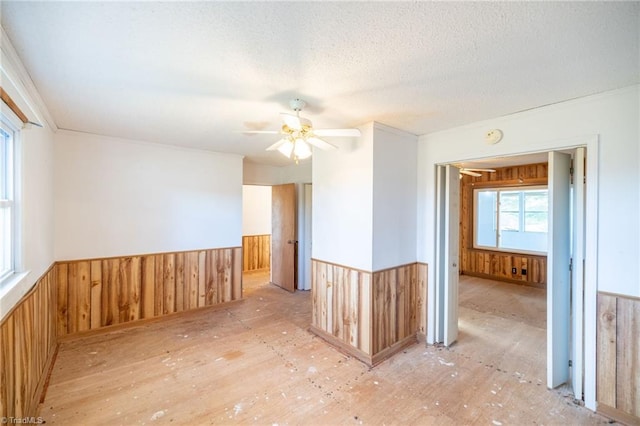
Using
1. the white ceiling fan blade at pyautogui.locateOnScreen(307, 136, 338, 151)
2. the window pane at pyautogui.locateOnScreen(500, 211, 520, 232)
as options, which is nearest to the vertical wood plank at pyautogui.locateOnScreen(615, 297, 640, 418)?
the white ceiling fan blade at pyautogui.locateOnScreen(307, 136, 338, 151)

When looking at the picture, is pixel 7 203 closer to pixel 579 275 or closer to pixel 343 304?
pixel 343 304

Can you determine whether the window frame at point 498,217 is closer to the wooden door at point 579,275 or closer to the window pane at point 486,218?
the window pane at point 486,218

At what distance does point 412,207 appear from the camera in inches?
120

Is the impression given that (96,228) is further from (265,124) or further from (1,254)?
(265,124)

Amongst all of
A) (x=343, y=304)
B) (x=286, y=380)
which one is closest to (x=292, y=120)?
(x=343, y=304)

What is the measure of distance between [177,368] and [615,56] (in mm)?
3890

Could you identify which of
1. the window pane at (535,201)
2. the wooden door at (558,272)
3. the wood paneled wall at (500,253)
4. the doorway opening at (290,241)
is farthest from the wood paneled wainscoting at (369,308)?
the window pane at (535,201)

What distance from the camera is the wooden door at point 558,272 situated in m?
2.24

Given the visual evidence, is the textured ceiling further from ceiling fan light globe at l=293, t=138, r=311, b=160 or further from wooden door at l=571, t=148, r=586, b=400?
wooden door at l=571, t=148, r=586, b=400

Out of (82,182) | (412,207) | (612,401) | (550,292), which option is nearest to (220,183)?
(82,182)

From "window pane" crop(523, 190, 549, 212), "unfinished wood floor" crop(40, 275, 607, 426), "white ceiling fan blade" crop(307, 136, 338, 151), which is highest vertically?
"white ceiling fan blade" crop(307, 136, 338, 151)

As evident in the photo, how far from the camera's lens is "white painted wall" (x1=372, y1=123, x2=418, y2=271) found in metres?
2.67

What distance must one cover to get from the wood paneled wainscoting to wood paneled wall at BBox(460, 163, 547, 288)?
3.66 metres

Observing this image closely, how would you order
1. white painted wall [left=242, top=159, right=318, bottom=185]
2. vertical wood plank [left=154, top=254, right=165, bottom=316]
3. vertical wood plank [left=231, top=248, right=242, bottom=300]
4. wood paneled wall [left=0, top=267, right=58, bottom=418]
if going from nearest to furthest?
wood paneled wall [left=0, top=267, right=58, bottom=418], vertical wood plank [left=154, top=254, right=165, bottom=316], vertical wood plank [left=231, top=248, right=242, bottom=300], white painted wall [left=242, top=159, right=318, bottom=185]
